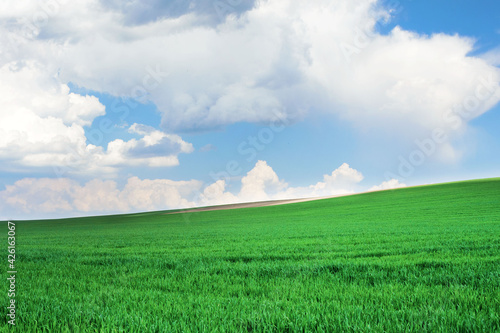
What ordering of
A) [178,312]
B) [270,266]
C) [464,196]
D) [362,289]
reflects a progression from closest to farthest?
1. [178,312]
2. [362,289]
3. [270,266]
4. [464,196]

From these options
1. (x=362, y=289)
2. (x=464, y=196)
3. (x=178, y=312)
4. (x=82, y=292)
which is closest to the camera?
(x=178, y=312)

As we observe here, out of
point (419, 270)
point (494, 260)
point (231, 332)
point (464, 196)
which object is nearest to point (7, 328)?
point (231, 332)

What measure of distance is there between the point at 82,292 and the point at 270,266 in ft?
14.5

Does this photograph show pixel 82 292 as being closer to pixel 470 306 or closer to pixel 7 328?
pixel 7 328

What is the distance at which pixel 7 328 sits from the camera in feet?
14.9

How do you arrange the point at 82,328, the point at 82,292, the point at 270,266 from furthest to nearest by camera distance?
the point at 270,266 → the point at 82,292 → the point at 82,328

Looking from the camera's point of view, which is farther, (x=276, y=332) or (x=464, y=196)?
(x=464, y=196)

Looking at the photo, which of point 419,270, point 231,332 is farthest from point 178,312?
point 419,270

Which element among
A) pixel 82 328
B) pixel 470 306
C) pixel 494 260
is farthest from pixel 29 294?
pixel 494 260

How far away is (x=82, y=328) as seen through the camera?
4398 mm

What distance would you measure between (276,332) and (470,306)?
118 inches

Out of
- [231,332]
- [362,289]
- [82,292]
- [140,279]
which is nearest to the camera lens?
[231,332]

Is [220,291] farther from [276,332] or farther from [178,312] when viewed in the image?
[276,332]

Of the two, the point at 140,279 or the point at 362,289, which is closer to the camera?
the point at 362,289
